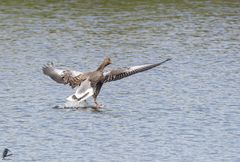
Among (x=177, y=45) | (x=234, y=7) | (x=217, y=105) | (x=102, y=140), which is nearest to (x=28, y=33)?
(x=177, y=45)

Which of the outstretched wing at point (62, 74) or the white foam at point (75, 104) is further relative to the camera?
the outstretched wing at point (62, 74)

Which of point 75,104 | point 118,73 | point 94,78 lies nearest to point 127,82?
point 118,73

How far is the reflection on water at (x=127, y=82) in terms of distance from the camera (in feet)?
75.8

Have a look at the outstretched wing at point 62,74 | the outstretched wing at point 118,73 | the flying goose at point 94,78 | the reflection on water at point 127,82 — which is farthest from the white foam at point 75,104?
the outstretched wing at point 118,73

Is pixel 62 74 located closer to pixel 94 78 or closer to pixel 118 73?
pixel 94 78

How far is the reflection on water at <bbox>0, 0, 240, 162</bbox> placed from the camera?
23094 mm

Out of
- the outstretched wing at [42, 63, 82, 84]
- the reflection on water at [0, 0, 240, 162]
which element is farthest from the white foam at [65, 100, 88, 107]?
the outstretched wing at [42, 63, 82, 84]

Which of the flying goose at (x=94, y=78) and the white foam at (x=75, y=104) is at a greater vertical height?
the flying goose at (x=94, y=78)

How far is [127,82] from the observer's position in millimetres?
31812

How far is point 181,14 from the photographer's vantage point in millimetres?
45281

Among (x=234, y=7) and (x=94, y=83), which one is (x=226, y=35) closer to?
(x=234, y=7)

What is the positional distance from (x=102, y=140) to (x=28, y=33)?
17442 millimetres

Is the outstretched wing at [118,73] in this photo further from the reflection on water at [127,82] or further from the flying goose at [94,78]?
the reflection on water at [127,82]

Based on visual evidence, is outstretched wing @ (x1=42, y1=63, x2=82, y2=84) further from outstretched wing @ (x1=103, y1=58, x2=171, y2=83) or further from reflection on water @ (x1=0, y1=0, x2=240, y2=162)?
outstretched wing @ (x1=103, y1=58, x2=171, y2=83)
